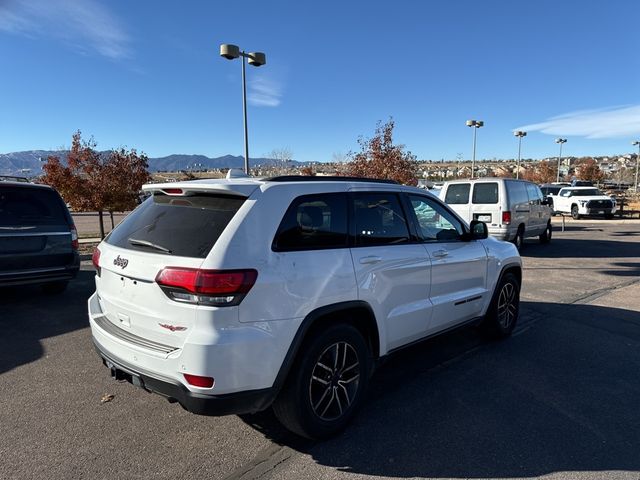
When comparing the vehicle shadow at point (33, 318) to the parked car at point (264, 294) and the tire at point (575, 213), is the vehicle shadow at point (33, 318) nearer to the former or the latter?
the parked car at point (264, 294)

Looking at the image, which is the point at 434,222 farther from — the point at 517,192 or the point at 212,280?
the point at 517,192

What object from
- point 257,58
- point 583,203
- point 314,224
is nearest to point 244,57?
point 257,58

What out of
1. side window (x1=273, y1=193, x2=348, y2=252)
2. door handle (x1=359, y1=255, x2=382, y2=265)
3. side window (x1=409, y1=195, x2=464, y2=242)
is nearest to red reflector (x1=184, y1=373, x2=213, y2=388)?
side window (x1=273, y1=193, x2=348, y2=252)

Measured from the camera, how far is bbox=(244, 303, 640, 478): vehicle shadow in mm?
2963

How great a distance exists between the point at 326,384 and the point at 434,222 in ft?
6.65

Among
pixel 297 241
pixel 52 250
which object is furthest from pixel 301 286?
pixel 52 250

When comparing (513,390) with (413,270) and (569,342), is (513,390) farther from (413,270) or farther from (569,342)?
(569,342)

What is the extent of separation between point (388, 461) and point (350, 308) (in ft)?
3.35

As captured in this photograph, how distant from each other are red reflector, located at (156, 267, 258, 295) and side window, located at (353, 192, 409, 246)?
1048mm

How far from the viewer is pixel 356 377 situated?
3.42 metres

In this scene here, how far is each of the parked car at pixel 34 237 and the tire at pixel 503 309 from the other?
6067mm

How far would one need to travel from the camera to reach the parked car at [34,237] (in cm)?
636

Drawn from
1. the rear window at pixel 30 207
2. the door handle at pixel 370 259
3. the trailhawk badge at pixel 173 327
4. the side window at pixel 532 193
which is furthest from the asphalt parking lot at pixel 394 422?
the side window at pixel 532 193

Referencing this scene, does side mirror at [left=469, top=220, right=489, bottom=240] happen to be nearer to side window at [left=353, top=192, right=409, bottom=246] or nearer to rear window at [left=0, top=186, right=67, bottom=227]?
side window at [left=353, top=192, right=409, bottom=246]
